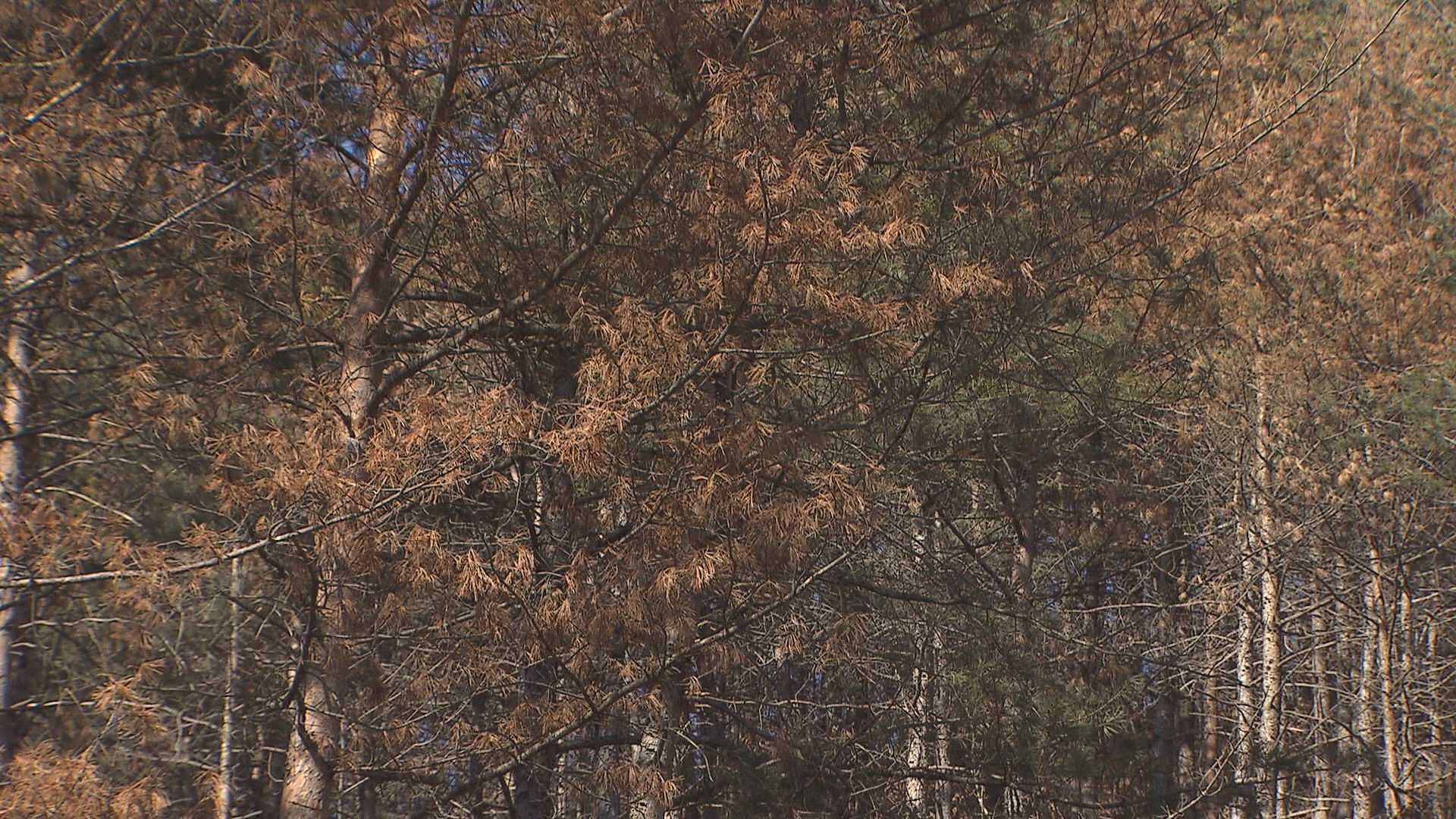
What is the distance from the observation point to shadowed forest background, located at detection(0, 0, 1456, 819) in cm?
599

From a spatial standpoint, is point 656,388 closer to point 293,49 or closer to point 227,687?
point 293,49

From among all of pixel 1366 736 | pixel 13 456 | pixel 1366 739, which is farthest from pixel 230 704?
pixel 1366 736

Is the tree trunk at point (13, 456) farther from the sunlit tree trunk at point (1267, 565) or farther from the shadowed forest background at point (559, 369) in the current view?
the sunlit tree trunk at point (1267, 565)

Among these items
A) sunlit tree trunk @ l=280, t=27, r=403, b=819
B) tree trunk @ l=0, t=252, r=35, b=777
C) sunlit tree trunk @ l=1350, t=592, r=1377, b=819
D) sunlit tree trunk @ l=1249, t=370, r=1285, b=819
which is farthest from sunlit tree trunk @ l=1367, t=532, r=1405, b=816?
tree trunk @ l=0, t=252, r=35, b=777

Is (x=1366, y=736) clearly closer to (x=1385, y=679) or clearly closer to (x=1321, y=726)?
(x=1321, y=726)

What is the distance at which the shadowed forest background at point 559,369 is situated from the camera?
236 inches

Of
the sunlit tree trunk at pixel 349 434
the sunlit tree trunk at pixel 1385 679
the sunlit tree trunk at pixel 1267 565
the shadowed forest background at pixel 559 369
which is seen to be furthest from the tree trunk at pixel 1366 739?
the sunlit tree trunk at pixel 349 434

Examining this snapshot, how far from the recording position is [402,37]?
20.5 ft

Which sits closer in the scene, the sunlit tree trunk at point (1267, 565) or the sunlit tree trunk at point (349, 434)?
the sunlit tree trunk at point (349, 434)

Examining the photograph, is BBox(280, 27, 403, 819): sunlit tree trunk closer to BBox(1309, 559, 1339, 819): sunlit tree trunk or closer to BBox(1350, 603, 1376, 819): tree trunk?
BBox(1309, 559, 1339, 819): sunlit tree trunk

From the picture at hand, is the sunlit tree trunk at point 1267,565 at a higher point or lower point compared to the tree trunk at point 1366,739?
higher

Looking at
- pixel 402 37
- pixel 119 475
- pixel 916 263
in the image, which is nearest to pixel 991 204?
pixel 916 263

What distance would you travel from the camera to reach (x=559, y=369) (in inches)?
289

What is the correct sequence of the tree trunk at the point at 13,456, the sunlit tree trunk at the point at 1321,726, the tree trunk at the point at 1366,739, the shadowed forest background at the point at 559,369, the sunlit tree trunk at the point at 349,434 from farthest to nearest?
1. the tree trunk at the point at 1366,739
2. the sunlit tree trunk at the point at 1321,726
3. the tree trunk at the point at 13,456
4. the shadowed forest background at the point at 559,369
5. the sunlit tree trunk at the point at 349,434
